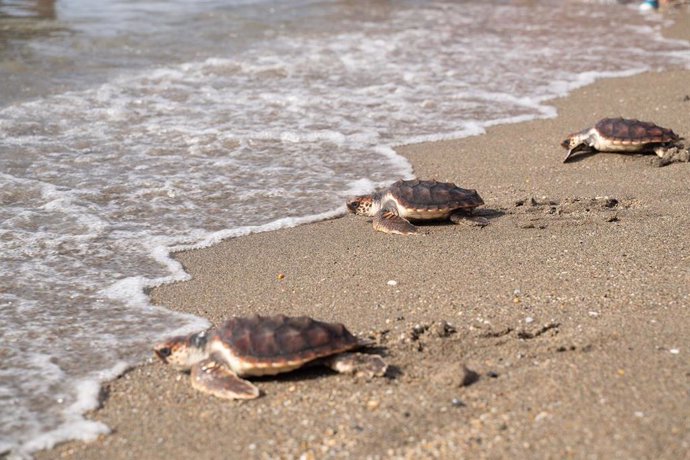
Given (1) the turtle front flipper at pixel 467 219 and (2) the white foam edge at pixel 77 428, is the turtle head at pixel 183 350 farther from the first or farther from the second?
(1) the turtle front flipper at pixel 467 219

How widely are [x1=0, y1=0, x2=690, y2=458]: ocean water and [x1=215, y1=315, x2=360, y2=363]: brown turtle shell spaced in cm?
66

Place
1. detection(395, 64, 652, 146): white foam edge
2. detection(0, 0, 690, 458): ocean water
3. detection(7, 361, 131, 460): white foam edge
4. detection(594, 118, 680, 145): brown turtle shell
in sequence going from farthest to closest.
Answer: detection(395, 64, 652, 146): white foam edge, detection(594, 118, 680, 145): brown turtle shell, detection(0, 0, 690, 458): ocean water, detection(7, 361, 131, 460): white foam edge

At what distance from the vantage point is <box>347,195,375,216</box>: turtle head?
614 cm

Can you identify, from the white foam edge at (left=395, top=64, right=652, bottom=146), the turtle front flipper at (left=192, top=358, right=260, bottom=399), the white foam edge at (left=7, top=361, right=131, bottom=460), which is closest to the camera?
the white foam edge at (left=7, top=361, right=131, bottom=460)

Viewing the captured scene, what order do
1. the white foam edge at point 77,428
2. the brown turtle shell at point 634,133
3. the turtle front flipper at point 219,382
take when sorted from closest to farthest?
the white foam edge at point 77,428 → the turtle front flipper at point 219,382 → the brown turtle shell at point 634,133

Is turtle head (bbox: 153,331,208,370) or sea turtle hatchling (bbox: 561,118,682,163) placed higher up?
sea turtle hatchling (bbox: 561,118,682,163)

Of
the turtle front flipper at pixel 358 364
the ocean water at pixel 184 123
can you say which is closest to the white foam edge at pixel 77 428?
the ocean water at pixel 184 123

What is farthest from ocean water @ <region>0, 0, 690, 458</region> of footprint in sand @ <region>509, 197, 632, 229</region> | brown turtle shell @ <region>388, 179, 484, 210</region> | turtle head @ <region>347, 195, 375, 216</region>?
footprint in sand @ <region>509, 197, 632, 229</region>

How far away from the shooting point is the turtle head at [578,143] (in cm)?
720

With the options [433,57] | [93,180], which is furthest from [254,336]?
[433,57]

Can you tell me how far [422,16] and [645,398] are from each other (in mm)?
13744

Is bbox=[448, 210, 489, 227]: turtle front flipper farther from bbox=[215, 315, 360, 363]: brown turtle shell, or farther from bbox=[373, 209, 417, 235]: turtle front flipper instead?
bbox=[215, 315, 360, 363]: brown turtle shell

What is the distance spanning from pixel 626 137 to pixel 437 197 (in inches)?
84.0

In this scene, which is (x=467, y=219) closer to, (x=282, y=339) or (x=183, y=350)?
(x=282, y=339)
